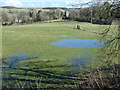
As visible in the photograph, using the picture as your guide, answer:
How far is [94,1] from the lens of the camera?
6648 millimetres

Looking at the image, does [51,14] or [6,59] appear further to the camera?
[51,14]

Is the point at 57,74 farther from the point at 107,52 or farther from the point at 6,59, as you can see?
the point at 6,59

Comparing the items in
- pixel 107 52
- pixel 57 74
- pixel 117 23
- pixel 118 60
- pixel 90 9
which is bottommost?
pixel 57 74

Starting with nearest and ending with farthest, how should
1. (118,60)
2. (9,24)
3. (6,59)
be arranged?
(118,60)
(6,59)
(9,24)

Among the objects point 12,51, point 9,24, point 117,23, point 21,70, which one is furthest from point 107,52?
point 9,24

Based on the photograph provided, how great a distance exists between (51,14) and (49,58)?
129ft

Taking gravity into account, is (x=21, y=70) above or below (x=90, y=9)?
below

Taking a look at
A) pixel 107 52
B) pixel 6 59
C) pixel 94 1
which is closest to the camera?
pixel 94 1

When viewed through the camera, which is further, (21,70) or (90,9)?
(21,70)

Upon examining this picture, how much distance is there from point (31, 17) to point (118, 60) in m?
41.9

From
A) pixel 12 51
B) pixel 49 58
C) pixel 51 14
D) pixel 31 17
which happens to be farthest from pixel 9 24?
pixel 49 58

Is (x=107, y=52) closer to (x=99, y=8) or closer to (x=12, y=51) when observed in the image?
(x=99, y=8)

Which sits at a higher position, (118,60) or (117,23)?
(117,23)

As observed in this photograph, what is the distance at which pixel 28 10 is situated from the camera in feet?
166
